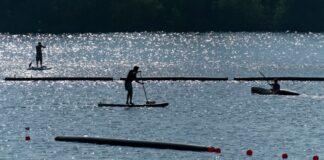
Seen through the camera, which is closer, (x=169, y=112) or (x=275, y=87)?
(x=169, y=112)

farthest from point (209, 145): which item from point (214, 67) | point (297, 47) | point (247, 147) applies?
point (297, 47)

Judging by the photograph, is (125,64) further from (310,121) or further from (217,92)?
(310,121)

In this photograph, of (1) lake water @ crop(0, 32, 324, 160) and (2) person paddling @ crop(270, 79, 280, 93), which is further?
(2) person paddling @ crop(270, 79, 280, 93)

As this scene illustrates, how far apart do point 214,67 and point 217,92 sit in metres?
36.7

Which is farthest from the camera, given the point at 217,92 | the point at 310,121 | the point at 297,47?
the point at 297,47

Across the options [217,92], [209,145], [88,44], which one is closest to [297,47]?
[88,44]

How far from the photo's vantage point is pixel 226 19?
19888cm

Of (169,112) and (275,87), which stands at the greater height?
(275,87)

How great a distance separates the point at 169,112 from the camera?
6219 cm

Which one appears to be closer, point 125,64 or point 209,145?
point 209,145

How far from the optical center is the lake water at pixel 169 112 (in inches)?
1873

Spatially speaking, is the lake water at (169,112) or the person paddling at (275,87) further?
the person paddling at (275,87)

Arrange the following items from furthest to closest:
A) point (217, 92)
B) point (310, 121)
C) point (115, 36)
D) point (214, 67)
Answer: point (115, 36)
point (214, 67)
point (217, 92)
point (310, 121)

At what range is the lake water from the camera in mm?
47569
